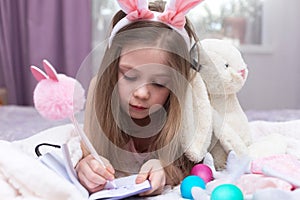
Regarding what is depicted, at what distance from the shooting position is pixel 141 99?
2.71 feet

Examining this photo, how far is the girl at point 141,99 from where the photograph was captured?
32.2 inches

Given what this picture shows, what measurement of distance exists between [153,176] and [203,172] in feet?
0.38

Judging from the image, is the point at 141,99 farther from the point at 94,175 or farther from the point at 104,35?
the point at 104,35

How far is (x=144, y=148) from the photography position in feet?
2.90

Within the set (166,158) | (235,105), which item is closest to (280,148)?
(235,105)

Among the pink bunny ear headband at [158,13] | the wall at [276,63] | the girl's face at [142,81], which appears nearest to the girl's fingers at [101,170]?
Result: the girl's face at [142,81]

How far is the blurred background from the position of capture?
2500mm

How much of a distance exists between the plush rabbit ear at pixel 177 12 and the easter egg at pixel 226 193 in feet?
1.03

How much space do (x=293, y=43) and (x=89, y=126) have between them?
218cm

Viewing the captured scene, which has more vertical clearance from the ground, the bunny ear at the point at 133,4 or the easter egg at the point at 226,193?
the bunny ear at the point at 133,4

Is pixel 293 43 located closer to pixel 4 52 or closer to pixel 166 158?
pixel 4 52

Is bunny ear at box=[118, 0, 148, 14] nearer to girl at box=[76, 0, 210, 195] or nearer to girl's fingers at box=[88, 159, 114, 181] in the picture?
girl at box=[76, 0, 210, 195]

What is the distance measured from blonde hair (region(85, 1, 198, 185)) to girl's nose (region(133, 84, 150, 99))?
0.18ft

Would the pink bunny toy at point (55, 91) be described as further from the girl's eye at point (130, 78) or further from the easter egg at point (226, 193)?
the easter egg at point (226, 193)
